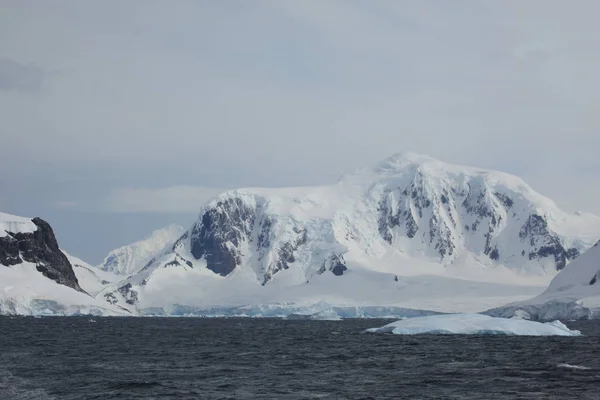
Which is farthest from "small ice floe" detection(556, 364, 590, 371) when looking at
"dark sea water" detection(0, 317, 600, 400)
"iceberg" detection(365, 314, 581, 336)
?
"iceberg" detection(365, 314, 581, 336)

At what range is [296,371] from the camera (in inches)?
3012

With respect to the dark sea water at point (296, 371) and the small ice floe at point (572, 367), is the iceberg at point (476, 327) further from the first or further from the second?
the small ice floe at point (572, 367)

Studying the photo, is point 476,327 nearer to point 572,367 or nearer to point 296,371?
point 572,367

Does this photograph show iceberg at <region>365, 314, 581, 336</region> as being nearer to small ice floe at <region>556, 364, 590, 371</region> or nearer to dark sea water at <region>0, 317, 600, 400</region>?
dark sea water at <region>0, 317, 600, 400</region>

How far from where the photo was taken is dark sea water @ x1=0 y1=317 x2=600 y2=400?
199ft

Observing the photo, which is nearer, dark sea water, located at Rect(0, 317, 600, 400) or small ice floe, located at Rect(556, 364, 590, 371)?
dark sea water, located at Rect(0, 317, 600, 400)

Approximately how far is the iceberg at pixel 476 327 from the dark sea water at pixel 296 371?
15.1m

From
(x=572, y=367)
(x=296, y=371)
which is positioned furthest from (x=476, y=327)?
(x=296, y=371)

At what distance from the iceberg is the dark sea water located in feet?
49.5

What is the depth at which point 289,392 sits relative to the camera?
201ft

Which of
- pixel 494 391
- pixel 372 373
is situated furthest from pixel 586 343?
pixel 494 391

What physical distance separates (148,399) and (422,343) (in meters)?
67.4

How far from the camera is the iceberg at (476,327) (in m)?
131

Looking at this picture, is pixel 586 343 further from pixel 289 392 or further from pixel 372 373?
pixel 289 392
